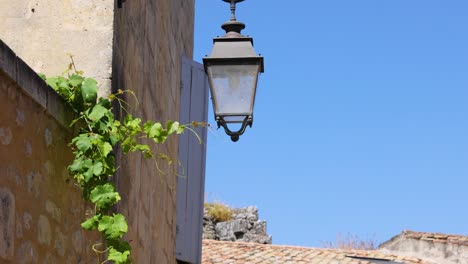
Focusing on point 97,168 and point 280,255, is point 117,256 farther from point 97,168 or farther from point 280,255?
point 280,255

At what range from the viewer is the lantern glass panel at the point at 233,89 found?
5098 mm

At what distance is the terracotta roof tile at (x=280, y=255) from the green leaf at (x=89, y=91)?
39.8 ft

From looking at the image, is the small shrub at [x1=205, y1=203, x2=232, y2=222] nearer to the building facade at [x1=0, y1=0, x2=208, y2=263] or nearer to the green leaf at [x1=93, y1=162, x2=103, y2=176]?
the building facade at [x1=0, y1=0, x2=208, y2=263]

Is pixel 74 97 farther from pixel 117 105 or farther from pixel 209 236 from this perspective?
pixel 209 236

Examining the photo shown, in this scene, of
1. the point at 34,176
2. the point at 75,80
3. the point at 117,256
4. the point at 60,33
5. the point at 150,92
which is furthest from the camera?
the point at 150,92

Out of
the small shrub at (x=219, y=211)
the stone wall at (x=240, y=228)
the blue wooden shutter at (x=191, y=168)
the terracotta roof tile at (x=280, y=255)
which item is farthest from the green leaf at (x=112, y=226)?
the small shrub at (x=219, y=211)

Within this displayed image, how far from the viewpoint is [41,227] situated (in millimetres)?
3568

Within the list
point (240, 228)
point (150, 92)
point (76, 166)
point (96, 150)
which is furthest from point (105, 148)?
point (240, 228)

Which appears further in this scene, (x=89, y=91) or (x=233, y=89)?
(x=233, y=89)

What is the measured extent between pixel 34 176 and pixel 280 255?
13803 mm

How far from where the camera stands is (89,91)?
13.2 ft

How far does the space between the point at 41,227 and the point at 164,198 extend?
2.72 metres

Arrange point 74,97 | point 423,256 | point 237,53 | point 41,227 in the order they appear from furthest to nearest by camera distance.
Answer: point 423,256 → point 237,53 → point 74,97 → point 41,227

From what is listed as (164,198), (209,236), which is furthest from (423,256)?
(164,198)
